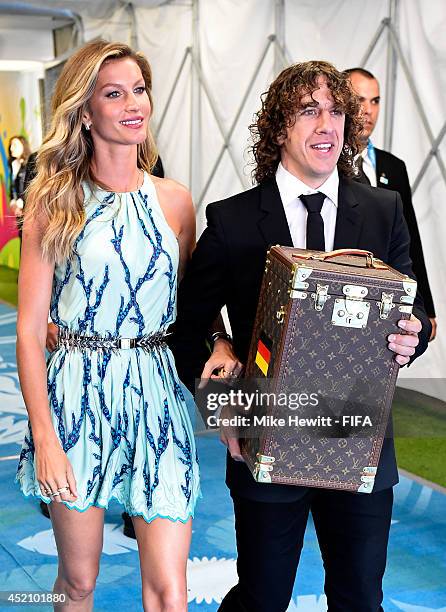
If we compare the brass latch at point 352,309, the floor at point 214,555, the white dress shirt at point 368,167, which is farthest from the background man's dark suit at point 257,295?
the white dress shirt at point 368,167

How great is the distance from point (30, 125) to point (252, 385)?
10.4 meters

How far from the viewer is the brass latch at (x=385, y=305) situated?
197 cm

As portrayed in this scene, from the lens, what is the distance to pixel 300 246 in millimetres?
2354

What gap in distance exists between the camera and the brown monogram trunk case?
1.97 metres

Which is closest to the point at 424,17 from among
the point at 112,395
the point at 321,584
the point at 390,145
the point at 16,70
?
the point at 390,145

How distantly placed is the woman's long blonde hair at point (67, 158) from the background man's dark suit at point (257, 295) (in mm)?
366

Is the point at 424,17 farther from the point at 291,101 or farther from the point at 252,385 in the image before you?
the point at 252,385

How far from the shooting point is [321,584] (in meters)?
3.50

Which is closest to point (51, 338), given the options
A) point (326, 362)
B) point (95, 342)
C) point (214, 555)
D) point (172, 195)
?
point (95, 342)

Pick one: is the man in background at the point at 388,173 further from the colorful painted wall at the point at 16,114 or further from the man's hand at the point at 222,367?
the colorful painted wall at the point at 16,114

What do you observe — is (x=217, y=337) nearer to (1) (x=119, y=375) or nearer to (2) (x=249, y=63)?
(1) (x=119, y=375)

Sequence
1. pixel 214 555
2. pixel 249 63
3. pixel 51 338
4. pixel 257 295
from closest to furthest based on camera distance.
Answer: pixel 257 295 → pixel 51 338 → pixel 214 555 → pixel 249 63

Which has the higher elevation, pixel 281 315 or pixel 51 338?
pixel 281 315

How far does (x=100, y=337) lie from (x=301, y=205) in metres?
0.66
